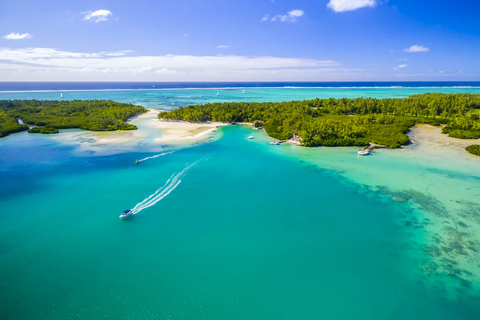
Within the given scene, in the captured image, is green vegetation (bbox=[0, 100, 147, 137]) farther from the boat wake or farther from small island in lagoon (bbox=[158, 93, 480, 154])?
the boat wake

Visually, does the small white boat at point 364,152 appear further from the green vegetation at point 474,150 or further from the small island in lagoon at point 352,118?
the green vegetation at point 474,150

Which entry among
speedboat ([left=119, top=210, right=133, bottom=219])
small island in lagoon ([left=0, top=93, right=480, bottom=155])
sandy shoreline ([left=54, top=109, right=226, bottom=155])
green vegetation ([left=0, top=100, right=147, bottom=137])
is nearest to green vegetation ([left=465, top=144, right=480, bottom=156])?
small island in lagoon ([left=0, top=93, right=480, bottom=155])

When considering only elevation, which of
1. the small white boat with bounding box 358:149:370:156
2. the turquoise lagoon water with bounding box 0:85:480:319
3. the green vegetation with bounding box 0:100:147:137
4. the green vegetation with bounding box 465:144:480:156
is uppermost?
the green vegetation with bounding box 0:100:147:137

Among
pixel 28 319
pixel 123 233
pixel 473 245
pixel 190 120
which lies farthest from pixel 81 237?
pixel 190 120

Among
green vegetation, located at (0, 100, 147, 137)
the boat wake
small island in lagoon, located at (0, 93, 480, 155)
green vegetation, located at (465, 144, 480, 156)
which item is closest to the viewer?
the boat wake

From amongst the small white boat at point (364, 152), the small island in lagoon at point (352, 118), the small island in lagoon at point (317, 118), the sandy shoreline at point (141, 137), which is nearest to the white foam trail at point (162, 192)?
the sandy shoreline at point (141, 137)

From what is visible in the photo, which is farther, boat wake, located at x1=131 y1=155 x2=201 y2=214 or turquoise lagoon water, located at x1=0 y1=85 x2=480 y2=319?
boat wake, located at x1=131 y1=155 x2=201 y2=214

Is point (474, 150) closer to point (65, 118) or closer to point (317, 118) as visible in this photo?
point (317, 118)
